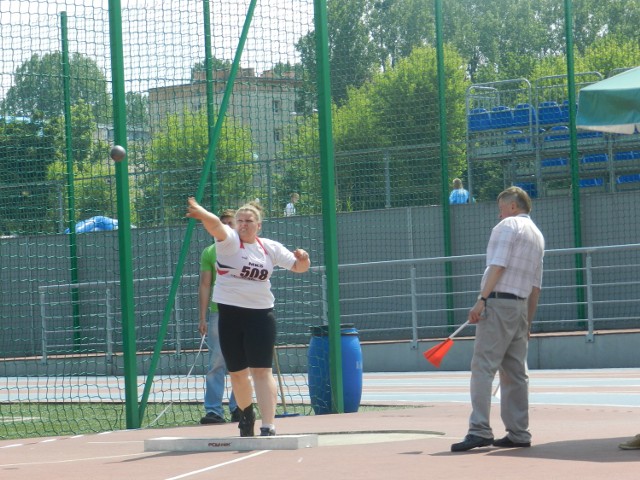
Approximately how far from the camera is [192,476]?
304 inches

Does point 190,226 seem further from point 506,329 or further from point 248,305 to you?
point 506,329

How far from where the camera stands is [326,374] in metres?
12.6

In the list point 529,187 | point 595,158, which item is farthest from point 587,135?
point 529,187

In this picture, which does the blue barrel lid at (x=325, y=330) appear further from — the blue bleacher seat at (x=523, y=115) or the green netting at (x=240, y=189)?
the blue bleacher seat at (x=523, y=115)

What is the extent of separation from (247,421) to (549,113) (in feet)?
48.0

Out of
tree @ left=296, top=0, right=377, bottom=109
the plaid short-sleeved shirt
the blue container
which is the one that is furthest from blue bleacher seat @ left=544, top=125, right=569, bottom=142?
the plaid short-sleeved shirt

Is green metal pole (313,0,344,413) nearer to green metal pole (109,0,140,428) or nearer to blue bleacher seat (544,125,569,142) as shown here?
green metal pole (109,0,140,428)

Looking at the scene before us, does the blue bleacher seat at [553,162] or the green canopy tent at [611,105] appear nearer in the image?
the green canopy tent at [611,105]

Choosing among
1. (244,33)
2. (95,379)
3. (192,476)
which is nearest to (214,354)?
(244,33)

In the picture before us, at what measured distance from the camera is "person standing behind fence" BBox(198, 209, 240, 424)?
1183cm

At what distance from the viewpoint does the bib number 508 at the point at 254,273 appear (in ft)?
30.1

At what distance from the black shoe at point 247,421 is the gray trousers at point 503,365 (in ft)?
5.72

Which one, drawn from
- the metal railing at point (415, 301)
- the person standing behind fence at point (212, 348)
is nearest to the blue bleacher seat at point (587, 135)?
the metal railing at point (415, 301)

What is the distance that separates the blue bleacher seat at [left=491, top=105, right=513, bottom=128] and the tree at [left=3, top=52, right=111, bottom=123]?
36.8 ft
